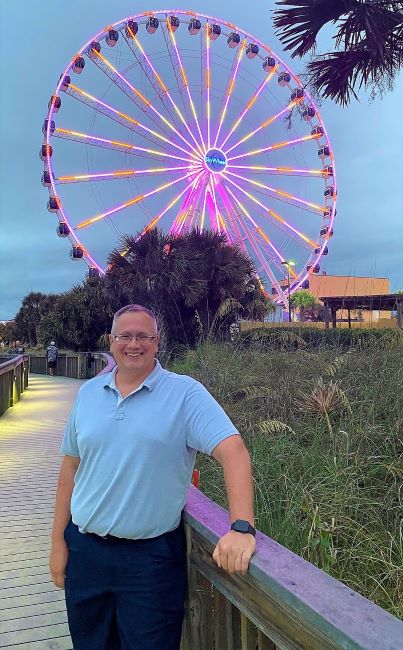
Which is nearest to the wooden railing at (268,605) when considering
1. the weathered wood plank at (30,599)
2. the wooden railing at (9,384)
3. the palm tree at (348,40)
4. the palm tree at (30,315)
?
the weathered wood plank at (30,599)

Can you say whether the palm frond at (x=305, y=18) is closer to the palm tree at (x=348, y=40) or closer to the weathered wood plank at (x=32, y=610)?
the palm tree at (x=348, y=40)

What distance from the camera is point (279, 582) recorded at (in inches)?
50.7

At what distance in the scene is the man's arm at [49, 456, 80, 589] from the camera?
2.00 meters

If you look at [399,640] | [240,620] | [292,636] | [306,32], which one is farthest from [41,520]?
[306,32]

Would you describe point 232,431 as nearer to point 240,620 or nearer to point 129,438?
point 129,438

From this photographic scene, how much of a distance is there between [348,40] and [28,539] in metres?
6.22

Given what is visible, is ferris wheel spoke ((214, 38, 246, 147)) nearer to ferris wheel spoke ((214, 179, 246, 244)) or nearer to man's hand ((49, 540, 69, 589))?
ferris wheel spoke ((214, 179, 246, 244))

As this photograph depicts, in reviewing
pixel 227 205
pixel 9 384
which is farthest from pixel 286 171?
pixel 9 384

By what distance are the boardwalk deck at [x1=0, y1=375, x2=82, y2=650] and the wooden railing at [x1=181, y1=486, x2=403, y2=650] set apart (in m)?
1.12

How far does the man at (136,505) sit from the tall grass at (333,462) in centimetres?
65

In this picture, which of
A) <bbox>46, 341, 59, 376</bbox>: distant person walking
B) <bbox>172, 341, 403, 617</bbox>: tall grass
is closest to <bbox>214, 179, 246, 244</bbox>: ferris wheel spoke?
<bbox>46, 341, 59, 376</bbox>: distant person walking

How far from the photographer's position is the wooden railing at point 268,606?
108cm

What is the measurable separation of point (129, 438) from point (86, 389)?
1.09 ft

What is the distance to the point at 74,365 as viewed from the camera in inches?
867
